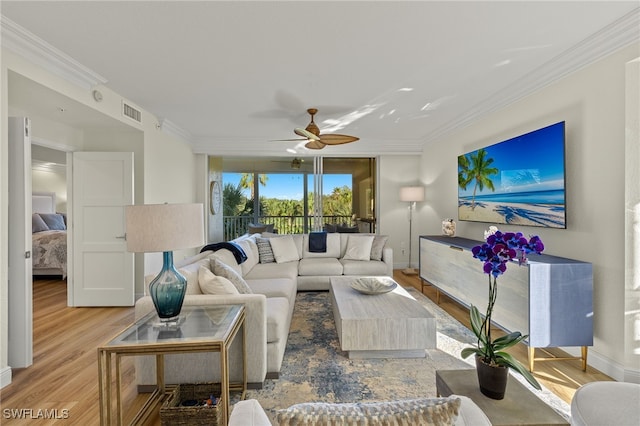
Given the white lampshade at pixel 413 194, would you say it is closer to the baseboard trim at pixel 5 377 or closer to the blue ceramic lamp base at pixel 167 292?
the blue ceramic lamp base at pixel 167 292

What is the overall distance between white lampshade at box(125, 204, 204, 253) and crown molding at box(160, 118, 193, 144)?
10.4 ft

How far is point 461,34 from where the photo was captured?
7.19ft

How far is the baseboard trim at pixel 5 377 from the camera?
2.12m

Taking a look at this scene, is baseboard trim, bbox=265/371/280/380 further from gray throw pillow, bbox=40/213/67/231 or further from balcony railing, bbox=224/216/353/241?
gray throw pillow, bbox=40/213/67/231

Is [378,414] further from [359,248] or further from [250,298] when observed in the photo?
[359,248]

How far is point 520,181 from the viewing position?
2.96m

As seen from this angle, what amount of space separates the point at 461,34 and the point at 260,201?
5.26 metres

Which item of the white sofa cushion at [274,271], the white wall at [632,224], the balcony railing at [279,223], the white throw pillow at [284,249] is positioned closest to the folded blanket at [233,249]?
the white sofa cushion at [274,271]

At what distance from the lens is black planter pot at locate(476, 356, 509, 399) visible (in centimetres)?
113

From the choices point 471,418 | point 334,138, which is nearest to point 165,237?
point 471,418

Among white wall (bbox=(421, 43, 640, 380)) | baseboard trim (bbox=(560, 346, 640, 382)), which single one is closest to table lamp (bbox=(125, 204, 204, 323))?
white wall (bbox=(421, 43, 640, 380))

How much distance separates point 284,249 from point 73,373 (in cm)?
275

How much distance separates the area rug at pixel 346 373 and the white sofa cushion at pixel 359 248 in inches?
67.0

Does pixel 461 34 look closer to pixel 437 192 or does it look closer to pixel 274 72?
pixel 274 72
